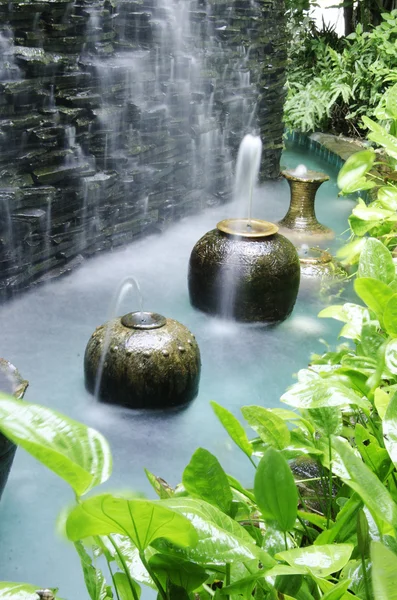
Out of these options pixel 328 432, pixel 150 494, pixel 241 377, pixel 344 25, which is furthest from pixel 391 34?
pixel 328 432

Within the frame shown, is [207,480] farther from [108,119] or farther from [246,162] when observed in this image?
[246,162]

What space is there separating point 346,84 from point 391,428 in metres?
10.7

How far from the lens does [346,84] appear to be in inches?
420

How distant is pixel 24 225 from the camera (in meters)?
4.71

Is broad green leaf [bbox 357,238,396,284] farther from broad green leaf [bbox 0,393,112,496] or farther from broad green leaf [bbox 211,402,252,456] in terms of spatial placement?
broad green leaf [bbox 0,393,112,496]

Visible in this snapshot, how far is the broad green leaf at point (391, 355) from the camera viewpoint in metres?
0.95

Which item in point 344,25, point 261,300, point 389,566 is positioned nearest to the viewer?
point 389,566

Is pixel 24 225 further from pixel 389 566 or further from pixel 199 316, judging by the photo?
pixel 389 566

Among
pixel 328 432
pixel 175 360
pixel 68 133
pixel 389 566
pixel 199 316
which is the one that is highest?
pixel 389 566

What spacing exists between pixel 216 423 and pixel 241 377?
49 cm

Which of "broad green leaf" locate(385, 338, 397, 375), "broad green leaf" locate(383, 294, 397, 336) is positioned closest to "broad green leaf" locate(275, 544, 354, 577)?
"broad green leaf" locate(385, 338, 397, 375)

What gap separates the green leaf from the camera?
2.52 ft

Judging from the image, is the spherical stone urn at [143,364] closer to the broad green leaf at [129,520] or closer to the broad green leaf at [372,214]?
the broad green leaf at [372,214]

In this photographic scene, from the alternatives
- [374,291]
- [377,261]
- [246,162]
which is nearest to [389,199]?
[377,261]
